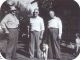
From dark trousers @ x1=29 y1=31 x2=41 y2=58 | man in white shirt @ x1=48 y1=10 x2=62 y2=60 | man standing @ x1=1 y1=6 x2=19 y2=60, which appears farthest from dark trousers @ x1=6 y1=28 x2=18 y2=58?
man in white shirt @ x1=48 y1=10 x2=62 y2=60

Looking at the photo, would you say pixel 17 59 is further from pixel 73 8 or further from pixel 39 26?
pixel 73 8

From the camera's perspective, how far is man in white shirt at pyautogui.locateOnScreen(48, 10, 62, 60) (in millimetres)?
2666

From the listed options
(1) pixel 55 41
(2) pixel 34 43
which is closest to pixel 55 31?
(1) pixel 55 41

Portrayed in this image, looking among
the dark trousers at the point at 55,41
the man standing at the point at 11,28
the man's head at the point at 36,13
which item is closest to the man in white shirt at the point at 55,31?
the dark trousers at the point at 55,41

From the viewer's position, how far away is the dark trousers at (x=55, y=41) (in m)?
2.68

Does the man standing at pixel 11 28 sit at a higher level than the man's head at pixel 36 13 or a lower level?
lower

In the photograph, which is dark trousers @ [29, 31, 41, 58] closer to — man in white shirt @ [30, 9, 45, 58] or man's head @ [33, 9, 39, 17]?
man in white shirt @ [30, 9, 45, 58]

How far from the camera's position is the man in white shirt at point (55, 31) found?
105 inches

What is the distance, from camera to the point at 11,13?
271 centimetres

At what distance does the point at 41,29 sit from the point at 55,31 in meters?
0.14

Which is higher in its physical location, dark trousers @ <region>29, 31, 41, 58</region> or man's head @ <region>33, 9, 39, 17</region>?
man's head @ <region>33, 9, 39, 17</region>

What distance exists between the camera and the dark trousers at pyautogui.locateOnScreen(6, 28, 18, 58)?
270cm

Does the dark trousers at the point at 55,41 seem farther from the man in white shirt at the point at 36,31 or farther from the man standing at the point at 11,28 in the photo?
the man standing at the point at 11,28

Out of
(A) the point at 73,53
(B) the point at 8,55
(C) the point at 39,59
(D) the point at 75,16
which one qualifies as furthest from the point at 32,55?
(D) the point at 75,16
